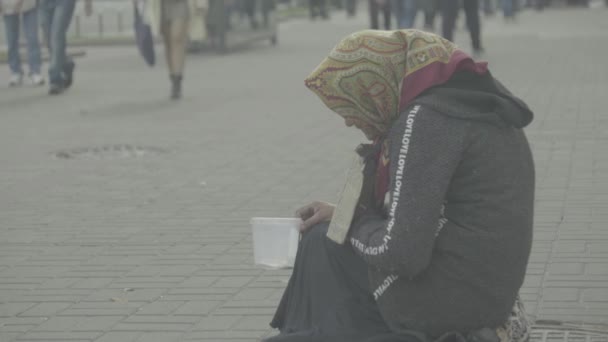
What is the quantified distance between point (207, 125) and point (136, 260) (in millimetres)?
4816

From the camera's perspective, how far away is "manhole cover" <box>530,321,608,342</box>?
4.62 m

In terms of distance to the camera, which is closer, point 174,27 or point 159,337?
point 159,337

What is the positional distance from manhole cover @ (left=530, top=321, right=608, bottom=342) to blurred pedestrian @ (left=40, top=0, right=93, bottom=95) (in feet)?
31.1

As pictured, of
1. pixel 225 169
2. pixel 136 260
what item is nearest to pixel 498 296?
pixel 136 260

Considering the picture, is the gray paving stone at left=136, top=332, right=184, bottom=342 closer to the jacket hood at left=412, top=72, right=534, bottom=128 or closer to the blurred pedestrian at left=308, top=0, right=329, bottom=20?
the jacket hood at left=412, top=72, right=534, bottom=128

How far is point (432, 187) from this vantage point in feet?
11.3

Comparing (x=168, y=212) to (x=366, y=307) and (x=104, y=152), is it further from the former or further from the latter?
(x=366, y=307)

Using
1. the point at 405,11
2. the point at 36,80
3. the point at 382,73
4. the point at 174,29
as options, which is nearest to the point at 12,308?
the point at 382,73

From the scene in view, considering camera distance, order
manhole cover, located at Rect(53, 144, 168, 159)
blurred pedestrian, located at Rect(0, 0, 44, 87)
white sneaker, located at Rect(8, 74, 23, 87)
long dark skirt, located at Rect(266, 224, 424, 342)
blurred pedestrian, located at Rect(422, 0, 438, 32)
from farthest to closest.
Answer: blurred pedestrian, located at Rect(422, 0, 438, 32), white sneaker, located at Rect(8, 74, 23, 87), blurred pedestrian, located at Rect(0, 0, 44, 87), manhole cover, located at Rect(53, 144, 168, 159), long dark skirt, located at Rect(266, 224, 424, 342)

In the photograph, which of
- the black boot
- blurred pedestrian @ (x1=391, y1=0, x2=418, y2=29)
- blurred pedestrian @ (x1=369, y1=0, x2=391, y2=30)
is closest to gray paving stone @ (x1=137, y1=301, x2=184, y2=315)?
the black boot

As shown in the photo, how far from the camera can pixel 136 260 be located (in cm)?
609

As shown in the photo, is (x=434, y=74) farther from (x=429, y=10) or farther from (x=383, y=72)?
(x=429, y=10)

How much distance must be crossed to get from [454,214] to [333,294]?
540 mm

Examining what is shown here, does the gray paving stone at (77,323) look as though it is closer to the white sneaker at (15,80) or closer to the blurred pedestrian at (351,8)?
the white sneaker at (15,80)
